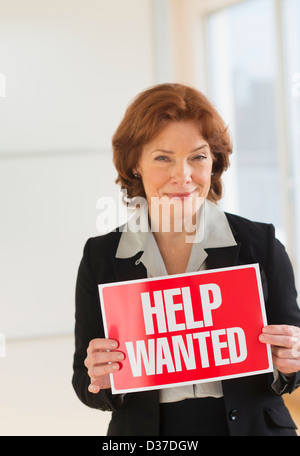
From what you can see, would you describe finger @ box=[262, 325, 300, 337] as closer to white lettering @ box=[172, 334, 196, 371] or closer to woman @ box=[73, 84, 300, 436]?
woman @ box=[73, 84, 300, 436]

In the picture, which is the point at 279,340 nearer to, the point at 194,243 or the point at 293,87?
the point at 194,243

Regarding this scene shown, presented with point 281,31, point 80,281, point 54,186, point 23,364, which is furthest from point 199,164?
point 281,31

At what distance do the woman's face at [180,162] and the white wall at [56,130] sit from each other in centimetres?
104

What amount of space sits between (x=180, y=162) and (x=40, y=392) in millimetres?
1407

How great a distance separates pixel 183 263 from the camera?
1340 mm

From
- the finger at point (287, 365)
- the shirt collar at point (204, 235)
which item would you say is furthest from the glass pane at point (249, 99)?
the finger at point (287, 365)

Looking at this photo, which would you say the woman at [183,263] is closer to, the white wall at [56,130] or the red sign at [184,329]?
the red sign at [184,329]

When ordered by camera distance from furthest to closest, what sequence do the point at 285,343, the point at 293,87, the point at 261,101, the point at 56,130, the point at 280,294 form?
1. the point at 261,101
2. the point at 293,87
3. the point at 56,130
4. the point at 280,294
5. the point at 285,343

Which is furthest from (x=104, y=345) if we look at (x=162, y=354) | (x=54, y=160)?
(x=54, y=160)

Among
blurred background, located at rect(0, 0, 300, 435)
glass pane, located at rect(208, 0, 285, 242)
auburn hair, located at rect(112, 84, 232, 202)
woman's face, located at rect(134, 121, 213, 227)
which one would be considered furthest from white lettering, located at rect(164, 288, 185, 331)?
glass pane, located at rect(208, 0, 285, 242)

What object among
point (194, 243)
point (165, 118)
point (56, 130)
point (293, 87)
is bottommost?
point (194, 243)

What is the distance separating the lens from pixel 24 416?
7.43ft

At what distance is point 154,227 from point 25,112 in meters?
1.05

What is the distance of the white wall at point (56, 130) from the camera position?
2.16 m
